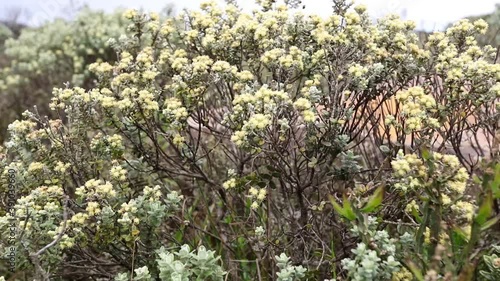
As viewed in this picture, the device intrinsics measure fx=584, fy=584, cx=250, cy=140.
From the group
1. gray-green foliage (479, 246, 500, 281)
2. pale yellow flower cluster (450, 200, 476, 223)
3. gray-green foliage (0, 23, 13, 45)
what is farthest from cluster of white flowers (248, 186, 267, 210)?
gray-green foliage (0, 23, 13, 45)

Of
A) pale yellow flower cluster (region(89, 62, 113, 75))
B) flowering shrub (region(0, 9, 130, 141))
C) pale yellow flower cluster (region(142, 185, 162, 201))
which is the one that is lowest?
pale yellow flower cluster (region(142, 185, 162, 201))

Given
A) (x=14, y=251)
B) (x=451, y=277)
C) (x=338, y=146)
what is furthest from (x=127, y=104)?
(x=451, y=277)

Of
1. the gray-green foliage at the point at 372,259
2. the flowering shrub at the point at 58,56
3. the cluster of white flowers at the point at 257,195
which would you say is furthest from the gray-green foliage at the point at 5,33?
the gray-green foliage at the point at 372,259

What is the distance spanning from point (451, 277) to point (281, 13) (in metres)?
1.70

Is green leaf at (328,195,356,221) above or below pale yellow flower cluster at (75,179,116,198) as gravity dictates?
below

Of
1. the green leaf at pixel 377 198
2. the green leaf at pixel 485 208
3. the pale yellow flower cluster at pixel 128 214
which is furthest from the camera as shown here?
the pale yellow flower cluster at pixel 128 214

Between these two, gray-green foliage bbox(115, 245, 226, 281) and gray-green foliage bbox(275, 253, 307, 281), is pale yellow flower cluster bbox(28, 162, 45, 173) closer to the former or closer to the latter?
gray-green foliage bbox(115, 245, 226, 281)

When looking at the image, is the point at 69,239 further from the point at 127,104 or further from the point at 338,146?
the point at 338,146

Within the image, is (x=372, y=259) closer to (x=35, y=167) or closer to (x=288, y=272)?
(x=288, y=272)

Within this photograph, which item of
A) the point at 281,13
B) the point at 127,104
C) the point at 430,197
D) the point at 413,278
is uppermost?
the point at 281,13

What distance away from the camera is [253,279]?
10.1 ft

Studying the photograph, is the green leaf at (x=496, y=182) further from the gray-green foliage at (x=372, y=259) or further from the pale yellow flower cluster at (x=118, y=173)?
the pale yellow flower cluster at (x=118, y=173)

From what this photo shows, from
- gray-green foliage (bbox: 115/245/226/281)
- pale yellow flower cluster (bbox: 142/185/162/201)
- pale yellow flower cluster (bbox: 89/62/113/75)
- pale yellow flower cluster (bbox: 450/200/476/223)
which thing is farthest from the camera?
pale yellow flower cluster (bbox: 89/62/113/75)

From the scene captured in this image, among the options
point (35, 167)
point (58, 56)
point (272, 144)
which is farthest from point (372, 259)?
point (58, 56)
